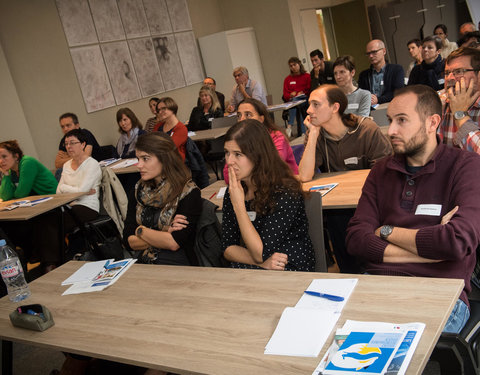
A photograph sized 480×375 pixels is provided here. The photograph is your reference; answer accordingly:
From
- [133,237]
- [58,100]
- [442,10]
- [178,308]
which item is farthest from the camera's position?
[442,10]

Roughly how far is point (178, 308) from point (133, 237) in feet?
4.13

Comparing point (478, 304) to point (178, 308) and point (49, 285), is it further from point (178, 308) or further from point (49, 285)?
point (49, 285)

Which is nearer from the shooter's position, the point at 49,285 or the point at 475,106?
the point at 49,285

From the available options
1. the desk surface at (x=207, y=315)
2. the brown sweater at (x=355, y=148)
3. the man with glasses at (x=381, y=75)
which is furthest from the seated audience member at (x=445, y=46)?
the desk surface at (x=207, y=315)

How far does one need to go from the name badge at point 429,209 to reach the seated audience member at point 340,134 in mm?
1178

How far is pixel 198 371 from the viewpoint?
151 cm

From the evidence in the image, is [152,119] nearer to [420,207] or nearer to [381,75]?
[381,75]

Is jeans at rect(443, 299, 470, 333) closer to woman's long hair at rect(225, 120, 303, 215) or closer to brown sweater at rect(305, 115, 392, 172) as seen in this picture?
woman's long hair at rect(225, 120, 303, 215)

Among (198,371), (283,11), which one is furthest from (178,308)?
(283,11)

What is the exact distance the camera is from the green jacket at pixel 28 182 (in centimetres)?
506

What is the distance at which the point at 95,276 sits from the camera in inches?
101

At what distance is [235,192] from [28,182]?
11.0 feet

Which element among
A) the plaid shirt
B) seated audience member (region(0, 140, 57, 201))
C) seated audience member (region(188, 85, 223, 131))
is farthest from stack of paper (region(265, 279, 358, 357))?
seated audience member (region(188, 85, 223, 131))

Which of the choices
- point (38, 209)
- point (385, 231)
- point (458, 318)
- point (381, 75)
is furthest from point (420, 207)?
point (381, 75)
